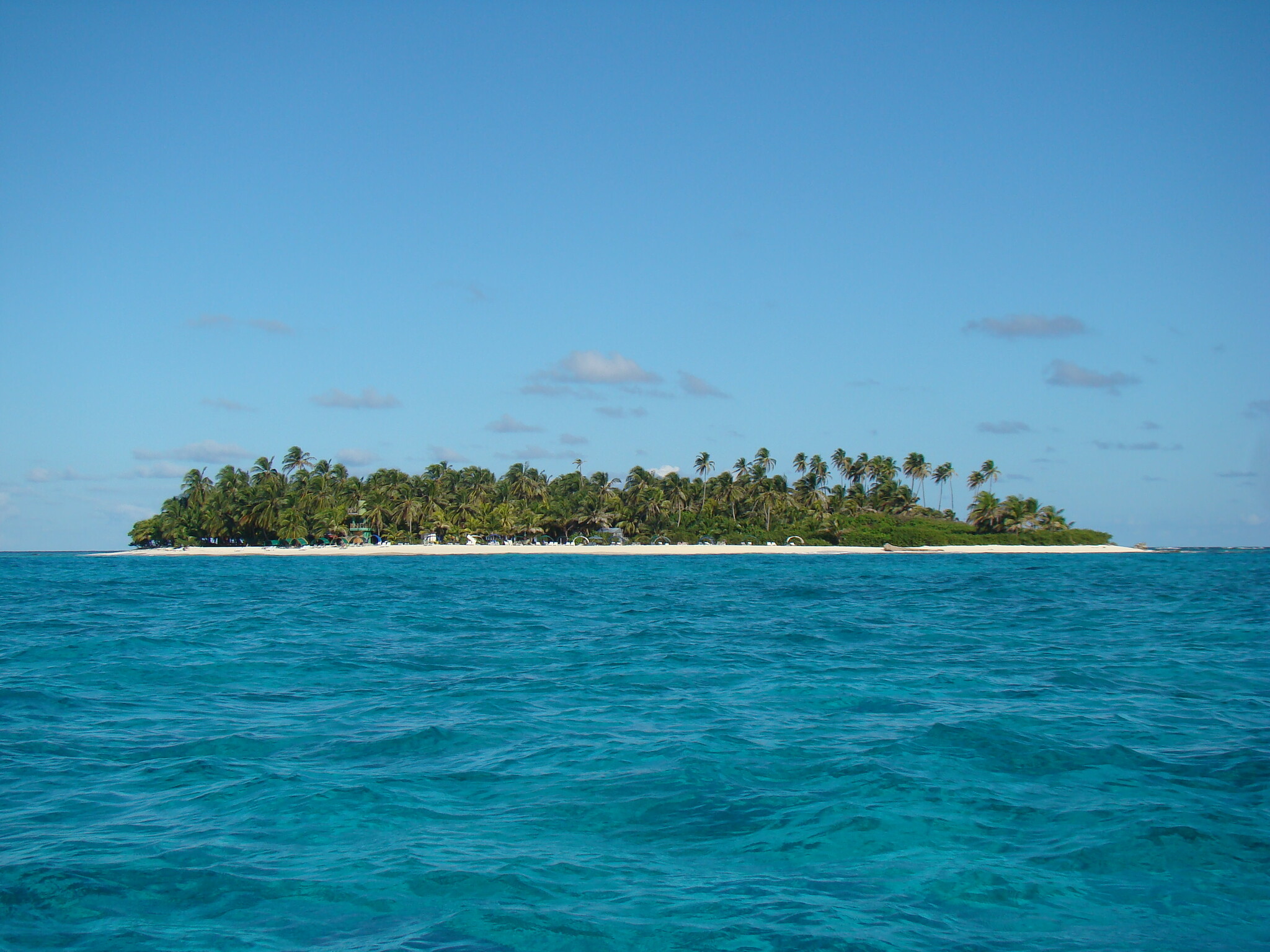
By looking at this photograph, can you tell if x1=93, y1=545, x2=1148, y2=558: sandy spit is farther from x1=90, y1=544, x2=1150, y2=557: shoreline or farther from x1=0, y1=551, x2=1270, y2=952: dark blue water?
x1=0, y1=551, x2=1270, y2=952: dark blue water

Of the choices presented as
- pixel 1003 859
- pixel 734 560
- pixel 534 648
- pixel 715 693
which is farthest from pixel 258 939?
pixel 734 560

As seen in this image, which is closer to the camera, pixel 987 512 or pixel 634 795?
pixel 634 795

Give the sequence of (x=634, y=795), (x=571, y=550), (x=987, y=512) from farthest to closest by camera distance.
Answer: (x=987, y=512)
(x=571, y=550)
(x=634, y=795)

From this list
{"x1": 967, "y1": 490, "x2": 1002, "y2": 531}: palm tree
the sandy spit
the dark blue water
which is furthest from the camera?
{"x1": 967, "y1": 490, "x2": 1002, "y2": 531}: palm tree

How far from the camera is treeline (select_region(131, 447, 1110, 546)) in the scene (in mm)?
134375

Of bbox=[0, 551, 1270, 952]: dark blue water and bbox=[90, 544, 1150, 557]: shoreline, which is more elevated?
bbox=[90, 544, 1150, 557]: shoreline

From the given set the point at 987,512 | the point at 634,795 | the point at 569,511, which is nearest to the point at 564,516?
the point at 569,511

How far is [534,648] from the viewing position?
2472 cm

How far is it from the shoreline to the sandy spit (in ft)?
0.27

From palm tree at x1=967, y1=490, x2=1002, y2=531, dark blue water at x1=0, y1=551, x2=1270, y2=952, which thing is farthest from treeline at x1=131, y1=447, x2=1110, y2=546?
dark blue water at x1=0, y1=551, x2=1270, y2=952

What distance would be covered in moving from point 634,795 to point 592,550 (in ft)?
404

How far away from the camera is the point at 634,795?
35.9ft

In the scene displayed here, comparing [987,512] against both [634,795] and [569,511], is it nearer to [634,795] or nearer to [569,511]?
[569,511]

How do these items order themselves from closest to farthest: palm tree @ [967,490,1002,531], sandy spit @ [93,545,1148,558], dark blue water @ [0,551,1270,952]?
dark blue water @ [0,551,1270,952] → sandy spit @ [93,545,1148,558] → palm tree @ [967,490,1002,531]
